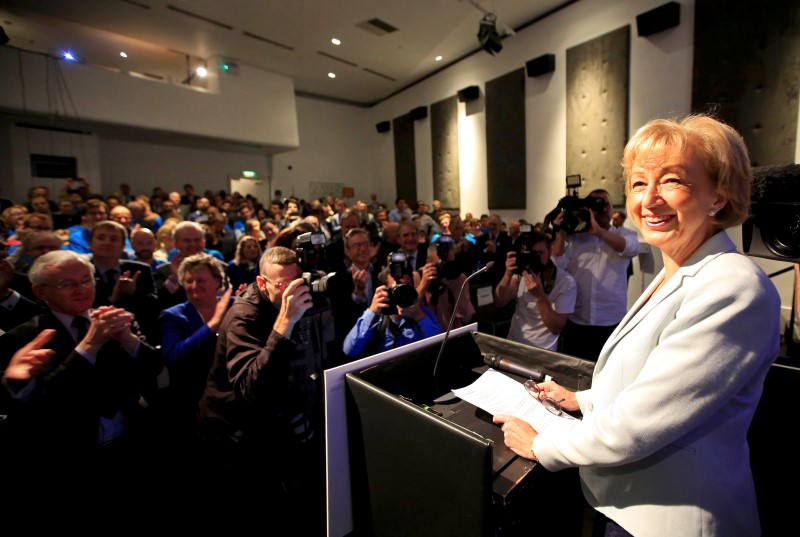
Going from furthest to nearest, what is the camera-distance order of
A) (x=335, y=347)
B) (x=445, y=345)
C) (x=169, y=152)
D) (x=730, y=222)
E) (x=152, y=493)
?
(x=169, y=152), (x=335, y=347), (x=152, y=493), (x=445, y=345), (x=730, y=222)

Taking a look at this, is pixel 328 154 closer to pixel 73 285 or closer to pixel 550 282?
pixel 550 282

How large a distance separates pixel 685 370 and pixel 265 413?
1530mm

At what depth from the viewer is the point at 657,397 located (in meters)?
0.64

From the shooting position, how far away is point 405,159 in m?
10.7

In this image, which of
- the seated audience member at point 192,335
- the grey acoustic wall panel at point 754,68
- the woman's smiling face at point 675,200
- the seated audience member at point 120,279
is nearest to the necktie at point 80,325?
the seated audience member at point 192,335

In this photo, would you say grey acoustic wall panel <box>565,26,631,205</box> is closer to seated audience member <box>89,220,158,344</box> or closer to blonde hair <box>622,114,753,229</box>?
blonde hair <box>622,114,753,229</box>

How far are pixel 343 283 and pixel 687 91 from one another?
5.58 meters

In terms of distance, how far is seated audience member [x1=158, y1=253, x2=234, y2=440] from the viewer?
1.86 m

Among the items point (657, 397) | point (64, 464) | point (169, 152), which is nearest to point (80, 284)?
point (64, 464)

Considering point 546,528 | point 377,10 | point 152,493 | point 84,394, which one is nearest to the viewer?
point 546,528

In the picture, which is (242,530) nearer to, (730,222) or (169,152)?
(730,222)

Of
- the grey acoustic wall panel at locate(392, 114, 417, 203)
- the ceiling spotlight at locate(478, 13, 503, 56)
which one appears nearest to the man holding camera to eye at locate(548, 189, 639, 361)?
the ceiling spotlight at locate(478, 13, 503, 56)

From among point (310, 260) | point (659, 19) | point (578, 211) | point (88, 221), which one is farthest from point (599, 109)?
point (88, 221)

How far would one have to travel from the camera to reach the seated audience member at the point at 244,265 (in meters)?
3.33
